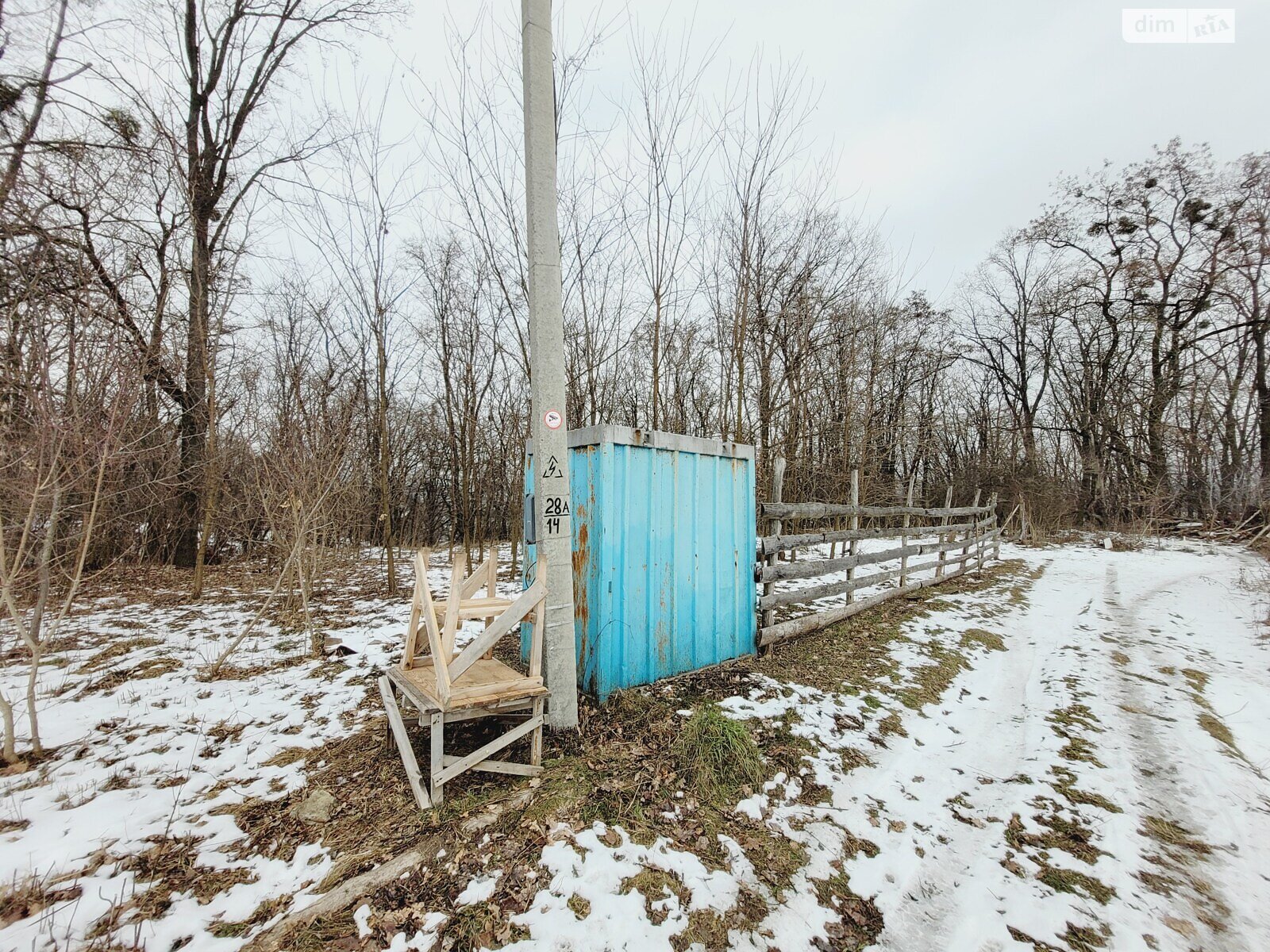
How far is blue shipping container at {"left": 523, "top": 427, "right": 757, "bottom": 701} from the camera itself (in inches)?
161

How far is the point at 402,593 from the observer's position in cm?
857

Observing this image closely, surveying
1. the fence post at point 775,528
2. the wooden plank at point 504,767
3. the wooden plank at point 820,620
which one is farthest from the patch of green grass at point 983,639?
the wooden plank at point 504,767

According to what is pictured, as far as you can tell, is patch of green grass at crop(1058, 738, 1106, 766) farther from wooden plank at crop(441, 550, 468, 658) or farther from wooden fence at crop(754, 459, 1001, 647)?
wooden plank at crop(441, 550, 468, 658)

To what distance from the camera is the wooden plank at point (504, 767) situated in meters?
2.92

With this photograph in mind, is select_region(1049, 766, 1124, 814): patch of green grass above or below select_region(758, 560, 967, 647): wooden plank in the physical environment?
below

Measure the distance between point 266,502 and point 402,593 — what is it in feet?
9.86

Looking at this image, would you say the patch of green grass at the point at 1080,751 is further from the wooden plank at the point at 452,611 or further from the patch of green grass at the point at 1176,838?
the wooden plank at the point at 452,611

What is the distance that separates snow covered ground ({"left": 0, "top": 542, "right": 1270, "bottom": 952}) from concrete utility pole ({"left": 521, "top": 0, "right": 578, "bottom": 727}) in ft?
3.51

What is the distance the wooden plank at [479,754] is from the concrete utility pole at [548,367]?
38 centimetres

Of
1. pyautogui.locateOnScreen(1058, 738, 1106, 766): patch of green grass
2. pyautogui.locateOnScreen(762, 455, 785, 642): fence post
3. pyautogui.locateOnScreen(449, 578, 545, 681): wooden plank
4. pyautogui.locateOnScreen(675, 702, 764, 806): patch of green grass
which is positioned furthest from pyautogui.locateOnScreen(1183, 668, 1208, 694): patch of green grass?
pyautogui.locateOnScreen(449, 578, 545, 681): wooden plank

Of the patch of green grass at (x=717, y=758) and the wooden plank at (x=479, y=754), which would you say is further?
the patch of green grass at (x=717, y=758)

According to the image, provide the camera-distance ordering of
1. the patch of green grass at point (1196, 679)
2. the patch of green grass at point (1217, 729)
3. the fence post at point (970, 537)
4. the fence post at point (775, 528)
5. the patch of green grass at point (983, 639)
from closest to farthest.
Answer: the patch of green grass at point (1217, 729) < the patch of green grass at point (1196, 679) < the fence post at point (775, 528) < the patch of green grass at point (983, 639) < the fence post at point (970, 537)

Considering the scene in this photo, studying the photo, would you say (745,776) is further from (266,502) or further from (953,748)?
(266,502)

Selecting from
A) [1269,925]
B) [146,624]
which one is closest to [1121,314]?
[1269,925]
